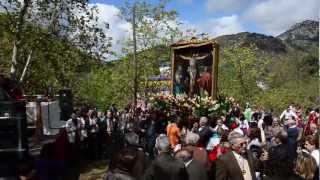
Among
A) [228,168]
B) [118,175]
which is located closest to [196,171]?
[228,168]

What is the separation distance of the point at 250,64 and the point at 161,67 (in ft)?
58.4

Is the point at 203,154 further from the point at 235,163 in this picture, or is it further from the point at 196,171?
the point at 235,163

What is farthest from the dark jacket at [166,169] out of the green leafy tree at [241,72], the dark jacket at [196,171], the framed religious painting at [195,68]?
the green leafy tree at [241,72]

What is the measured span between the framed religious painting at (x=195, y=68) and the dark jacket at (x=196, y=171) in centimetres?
1079

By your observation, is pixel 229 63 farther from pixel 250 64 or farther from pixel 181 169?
pixel 181 169

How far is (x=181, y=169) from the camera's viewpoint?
27.3 ft

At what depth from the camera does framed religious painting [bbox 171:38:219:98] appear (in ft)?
67.6

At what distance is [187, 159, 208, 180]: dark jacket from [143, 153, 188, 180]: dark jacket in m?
0.44

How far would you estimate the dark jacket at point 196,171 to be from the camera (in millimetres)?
8867

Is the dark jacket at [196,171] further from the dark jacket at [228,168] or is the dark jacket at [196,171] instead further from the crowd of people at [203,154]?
the dark jacket at [228,168]

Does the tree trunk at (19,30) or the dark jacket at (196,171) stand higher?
the tree trunk at (19,30)

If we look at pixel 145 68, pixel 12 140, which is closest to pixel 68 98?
pixel 12 140

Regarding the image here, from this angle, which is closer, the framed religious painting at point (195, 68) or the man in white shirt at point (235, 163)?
the man in white shirt at point (235, 163)

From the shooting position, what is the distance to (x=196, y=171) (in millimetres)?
8883
